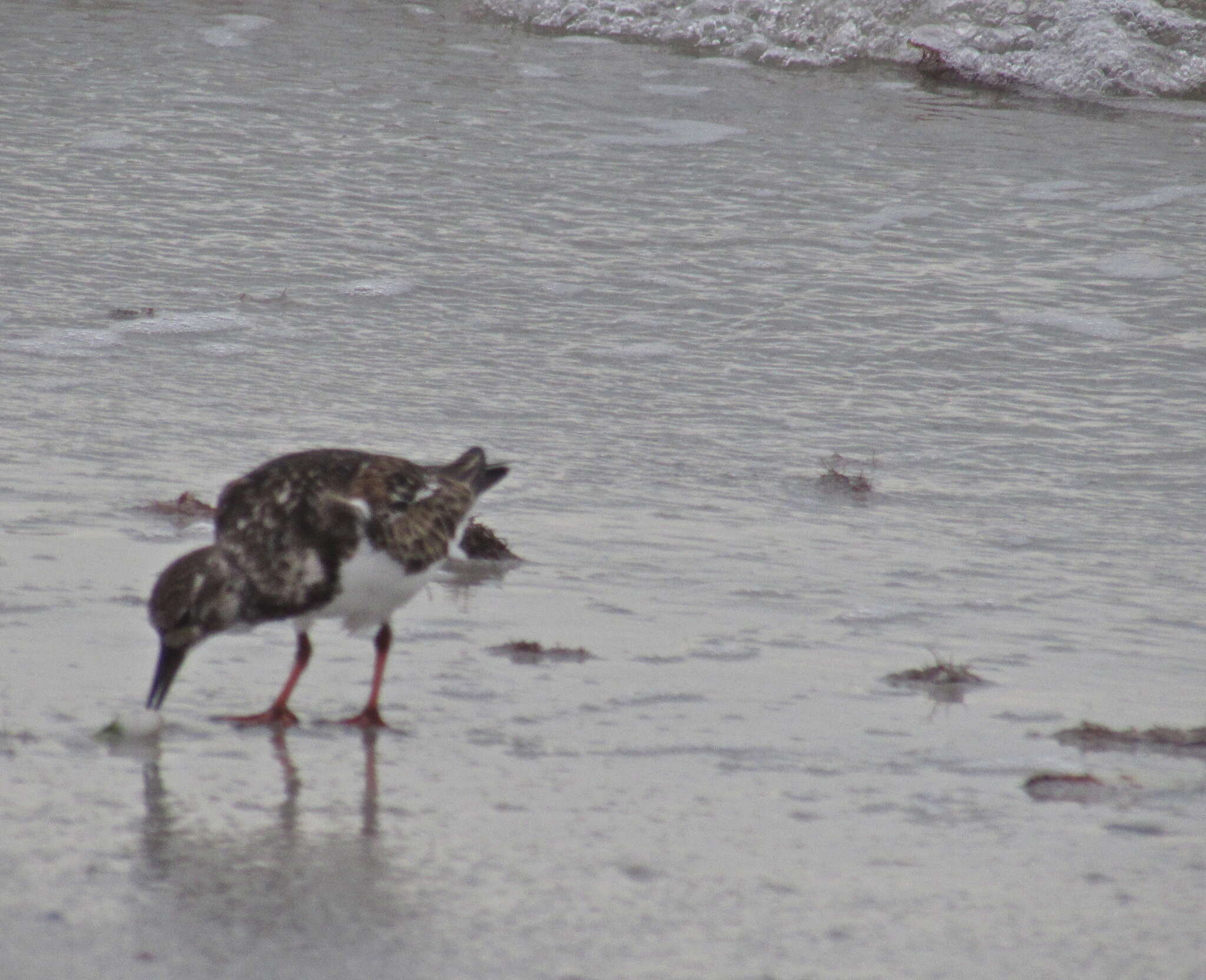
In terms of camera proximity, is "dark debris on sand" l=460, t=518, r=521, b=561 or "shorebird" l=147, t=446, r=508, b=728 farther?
"dark debris on sand" l=460, t=518, r=521, b=561

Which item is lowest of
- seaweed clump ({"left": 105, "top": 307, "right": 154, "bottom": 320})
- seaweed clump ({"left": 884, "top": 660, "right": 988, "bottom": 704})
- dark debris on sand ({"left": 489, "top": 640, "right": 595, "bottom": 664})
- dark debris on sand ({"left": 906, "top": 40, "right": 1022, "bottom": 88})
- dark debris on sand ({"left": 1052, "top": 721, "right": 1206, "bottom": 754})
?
dark debris on sand ({"left": 489, "top": 640, "right": 595, "bottom": 664})

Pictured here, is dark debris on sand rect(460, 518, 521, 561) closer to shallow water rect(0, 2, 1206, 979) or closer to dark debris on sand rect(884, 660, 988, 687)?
shallow water rect(0, 2, 1206, 979)

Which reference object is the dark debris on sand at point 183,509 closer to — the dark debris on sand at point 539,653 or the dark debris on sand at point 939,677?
the dark debris on sand at point 539,653

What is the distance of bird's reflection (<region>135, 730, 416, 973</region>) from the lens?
2604 millimetres

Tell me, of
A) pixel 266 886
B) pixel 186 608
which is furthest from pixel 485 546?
pixel 266 886

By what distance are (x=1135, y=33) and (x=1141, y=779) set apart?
10.1 m

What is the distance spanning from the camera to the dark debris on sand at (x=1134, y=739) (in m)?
3.57

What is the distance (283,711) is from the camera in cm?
367

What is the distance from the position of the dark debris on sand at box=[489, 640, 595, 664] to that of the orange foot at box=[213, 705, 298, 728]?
1.74ft

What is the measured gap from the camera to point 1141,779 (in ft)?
11.1

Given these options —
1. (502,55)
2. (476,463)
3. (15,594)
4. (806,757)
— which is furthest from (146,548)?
(502,55)

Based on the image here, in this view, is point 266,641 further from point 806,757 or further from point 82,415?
point 82,415

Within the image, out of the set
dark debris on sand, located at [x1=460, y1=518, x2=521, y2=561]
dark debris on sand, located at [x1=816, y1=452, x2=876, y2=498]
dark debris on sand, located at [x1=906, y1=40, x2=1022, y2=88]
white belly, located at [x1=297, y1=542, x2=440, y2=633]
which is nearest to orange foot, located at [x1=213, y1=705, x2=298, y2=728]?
white belly, located at [x1=297, y1=542, x2=440, y2=633]

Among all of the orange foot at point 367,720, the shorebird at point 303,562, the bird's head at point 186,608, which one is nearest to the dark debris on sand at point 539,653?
the shorebird at point 303,562
